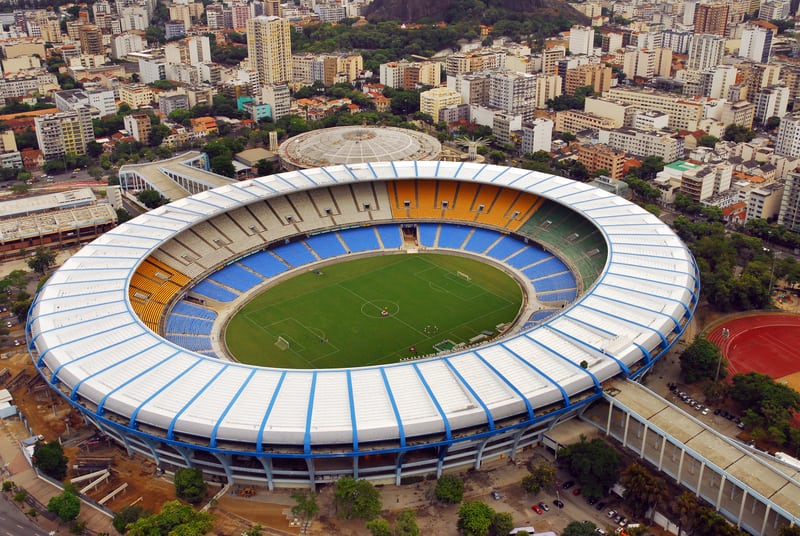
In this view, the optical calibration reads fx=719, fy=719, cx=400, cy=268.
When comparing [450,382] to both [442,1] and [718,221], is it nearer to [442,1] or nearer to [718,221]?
[718,221]

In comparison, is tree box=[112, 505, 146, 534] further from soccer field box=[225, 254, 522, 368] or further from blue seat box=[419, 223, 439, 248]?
blue seat box=[419, 223, 439, 248]

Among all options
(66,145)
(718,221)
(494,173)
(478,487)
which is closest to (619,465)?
(478,487)

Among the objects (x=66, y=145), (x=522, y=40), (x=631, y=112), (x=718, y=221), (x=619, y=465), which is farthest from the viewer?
(x=522, y=40)

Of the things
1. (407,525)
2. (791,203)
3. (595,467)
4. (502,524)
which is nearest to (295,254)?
(407,525)

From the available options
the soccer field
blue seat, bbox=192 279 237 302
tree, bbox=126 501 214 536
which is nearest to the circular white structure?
the soccer field

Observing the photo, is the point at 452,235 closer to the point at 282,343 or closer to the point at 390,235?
the point at 390,235

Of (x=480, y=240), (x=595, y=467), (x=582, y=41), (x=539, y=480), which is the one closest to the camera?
(x=595, y=467)

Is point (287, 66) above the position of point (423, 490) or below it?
above
